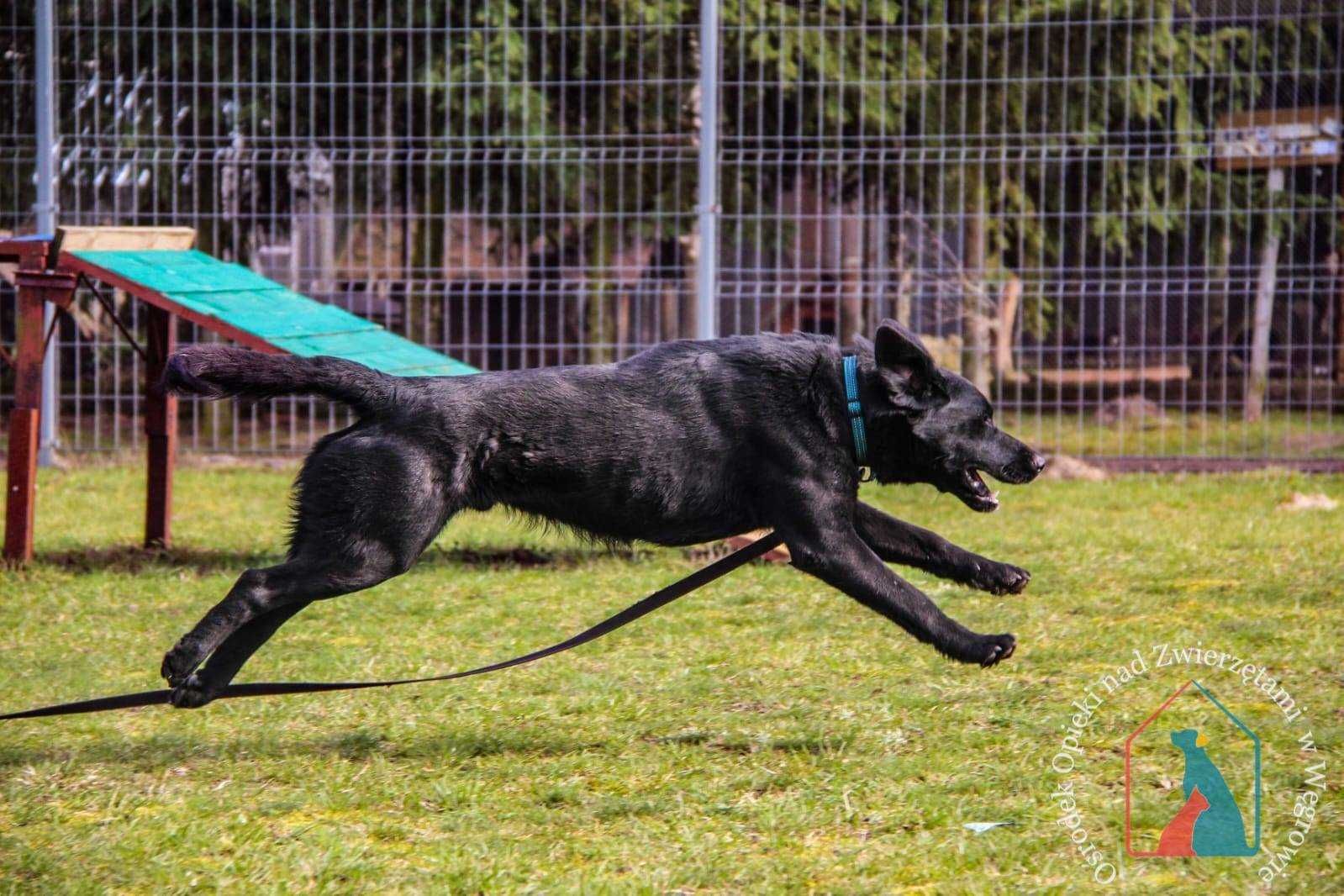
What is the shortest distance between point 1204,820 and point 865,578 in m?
1.00

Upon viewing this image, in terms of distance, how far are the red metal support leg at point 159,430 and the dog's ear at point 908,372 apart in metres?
3.93

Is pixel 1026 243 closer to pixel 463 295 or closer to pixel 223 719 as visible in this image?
pixel 463 295

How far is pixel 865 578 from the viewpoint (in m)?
3.95

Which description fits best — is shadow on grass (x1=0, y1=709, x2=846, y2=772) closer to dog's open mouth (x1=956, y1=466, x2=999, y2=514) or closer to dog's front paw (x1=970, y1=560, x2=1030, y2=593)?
dog's front paw (x1=970, y1=560, x2=1030, y2=593)

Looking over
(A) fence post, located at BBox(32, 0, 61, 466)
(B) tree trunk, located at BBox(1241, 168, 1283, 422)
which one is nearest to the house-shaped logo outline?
(B) tree trunk, located at BBox(1241, 168, 1283, 422)

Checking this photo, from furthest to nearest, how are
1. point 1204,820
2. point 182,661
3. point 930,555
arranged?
point 930,555 → point 182,661 → point 1204,820

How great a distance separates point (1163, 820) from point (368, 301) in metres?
7.91

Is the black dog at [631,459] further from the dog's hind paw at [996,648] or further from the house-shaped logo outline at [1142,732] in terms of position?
the house-shaped logo outline at [1142,732]

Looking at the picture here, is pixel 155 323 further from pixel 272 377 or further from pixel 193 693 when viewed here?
pixel 193 693

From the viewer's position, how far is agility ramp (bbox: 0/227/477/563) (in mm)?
6297

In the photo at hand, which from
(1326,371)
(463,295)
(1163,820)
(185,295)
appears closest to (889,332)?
(1163,820)

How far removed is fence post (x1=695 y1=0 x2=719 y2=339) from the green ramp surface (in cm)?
189

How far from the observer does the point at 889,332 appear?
3951 mm

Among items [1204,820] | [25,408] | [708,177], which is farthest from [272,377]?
[708,177]
